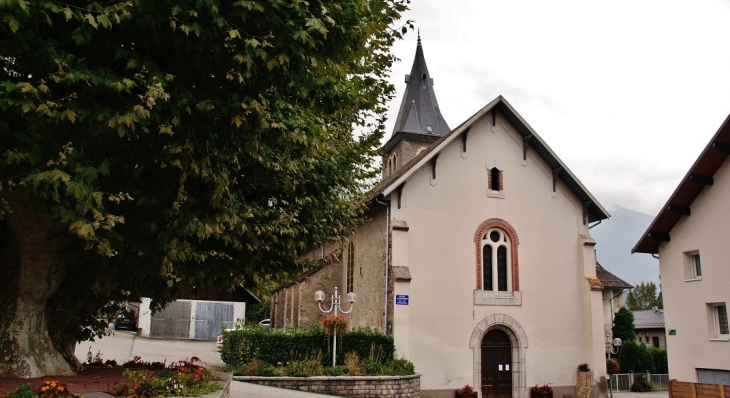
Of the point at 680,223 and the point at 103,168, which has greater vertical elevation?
the point at 680,223

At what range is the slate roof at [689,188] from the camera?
62.1ft

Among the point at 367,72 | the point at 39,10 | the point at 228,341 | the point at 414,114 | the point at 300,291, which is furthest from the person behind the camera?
the point at 414,114

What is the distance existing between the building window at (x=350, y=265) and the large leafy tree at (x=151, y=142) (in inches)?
523

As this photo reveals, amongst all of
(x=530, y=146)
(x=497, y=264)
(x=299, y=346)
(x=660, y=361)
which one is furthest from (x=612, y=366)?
(x=299, y=346)

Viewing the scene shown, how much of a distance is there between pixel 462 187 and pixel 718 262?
336 inches

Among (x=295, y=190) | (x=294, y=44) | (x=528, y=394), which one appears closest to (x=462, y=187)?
(x=528, y=394)

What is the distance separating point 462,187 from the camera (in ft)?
68.2

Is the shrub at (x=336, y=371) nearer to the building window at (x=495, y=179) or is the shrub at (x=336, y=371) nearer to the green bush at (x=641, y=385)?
the building window at (x=495, y=179)

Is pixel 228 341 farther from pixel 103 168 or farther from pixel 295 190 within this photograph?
pixel 103 168

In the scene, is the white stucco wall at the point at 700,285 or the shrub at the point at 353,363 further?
the white stucco wall at the point at 700,285

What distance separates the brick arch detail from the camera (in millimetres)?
20344

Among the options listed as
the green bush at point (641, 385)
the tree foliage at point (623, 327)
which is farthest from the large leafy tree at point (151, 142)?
the tree foliage at point (623, 327)

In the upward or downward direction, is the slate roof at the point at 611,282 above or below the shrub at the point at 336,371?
above

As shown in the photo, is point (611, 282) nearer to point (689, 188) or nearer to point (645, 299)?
point (689, 188)
